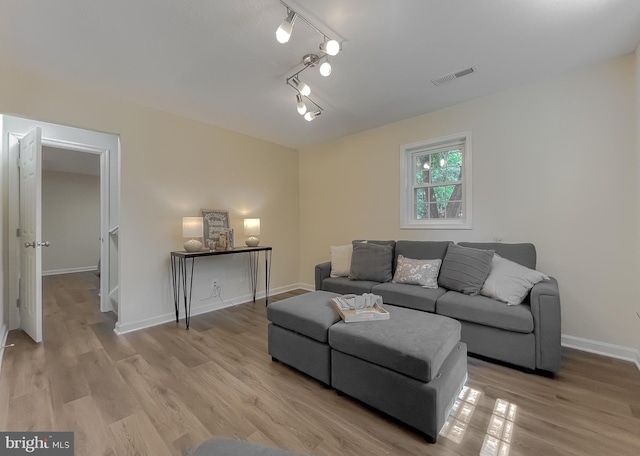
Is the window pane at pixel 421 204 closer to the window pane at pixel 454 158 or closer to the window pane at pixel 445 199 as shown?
the window pane at pixel 445 199

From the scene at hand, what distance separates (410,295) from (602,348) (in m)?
1.64

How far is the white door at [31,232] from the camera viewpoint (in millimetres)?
2529

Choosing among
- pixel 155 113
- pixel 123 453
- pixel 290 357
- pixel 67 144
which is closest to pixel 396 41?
pixel 290 357

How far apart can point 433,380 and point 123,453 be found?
161 centimetres

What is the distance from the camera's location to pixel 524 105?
2705 mm

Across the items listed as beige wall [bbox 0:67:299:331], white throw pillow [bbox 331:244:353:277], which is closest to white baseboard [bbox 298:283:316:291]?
beige wall [bbox 0:67:299:331]

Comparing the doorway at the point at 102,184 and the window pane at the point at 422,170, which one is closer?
the doorway at the point at 102,184

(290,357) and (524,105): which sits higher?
(524,105)

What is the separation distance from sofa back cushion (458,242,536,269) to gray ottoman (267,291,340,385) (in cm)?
175

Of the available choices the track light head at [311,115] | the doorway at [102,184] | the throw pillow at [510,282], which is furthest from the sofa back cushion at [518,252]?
the doorway at [102,184]

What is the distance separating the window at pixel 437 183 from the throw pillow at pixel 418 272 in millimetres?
635

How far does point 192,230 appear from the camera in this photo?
318cm

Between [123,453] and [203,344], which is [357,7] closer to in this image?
[123,453]

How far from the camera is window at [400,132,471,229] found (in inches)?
124
